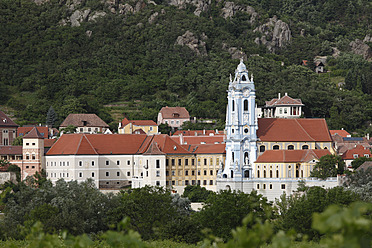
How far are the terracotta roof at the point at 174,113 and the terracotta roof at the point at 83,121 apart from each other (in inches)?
401

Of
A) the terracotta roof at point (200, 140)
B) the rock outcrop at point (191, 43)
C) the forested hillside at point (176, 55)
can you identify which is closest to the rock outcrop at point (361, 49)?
the forested hillside at point (176, 55)

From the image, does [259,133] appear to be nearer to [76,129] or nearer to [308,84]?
[76,129]

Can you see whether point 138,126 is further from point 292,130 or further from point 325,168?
point 325,168

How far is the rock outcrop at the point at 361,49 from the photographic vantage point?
145375 millimetres

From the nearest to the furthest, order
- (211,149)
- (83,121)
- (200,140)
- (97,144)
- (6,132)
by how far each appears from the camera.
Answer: (97,144)
(211,149)
(200,140)
(6,132)
(83,121)

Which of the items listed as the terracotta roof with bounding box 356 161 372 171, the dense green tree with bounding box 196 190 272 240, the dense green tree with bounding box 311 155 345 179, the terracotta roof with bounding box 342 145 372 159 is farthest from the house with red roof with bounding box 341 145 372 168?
the dense green tree with bounding box 196 190 272 240

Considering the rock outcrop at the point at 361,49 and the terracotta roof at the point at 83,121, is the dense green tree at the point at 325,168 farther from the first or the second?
the rock outcrop at the point at 361,49

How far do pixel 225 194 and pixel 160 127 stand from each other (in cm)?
5394

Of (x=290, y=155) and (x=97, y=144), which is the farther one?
(x=97, y=144)

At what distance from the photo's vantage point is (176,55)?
12812 cm

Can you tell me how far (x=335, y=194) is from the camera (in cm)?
4666

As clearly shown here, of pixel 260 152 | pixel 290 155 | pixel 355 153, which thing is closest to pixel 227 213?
pixel 290 155

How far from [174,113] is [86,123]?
13.9 metres

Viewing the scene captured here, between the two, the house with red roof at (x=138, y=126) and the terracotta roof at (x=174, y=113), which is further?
the terracotta roof at (x=174, y=113)
